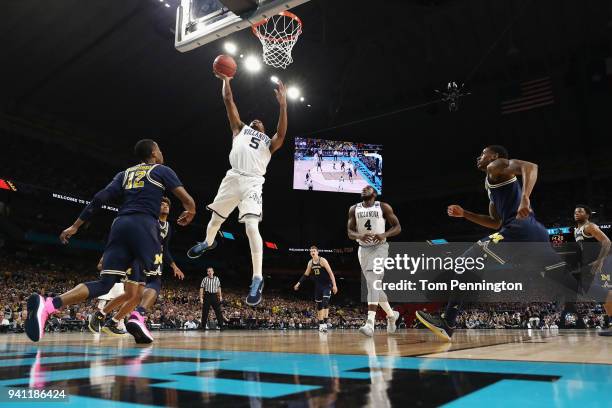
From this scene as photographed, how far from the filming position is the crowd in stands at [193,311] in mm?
13278

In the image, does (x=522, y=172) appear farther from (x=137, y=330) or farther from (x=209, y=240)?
(x=137, y=330)

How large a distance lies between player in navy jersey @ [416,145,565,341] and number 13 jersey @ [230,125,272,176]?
194cm

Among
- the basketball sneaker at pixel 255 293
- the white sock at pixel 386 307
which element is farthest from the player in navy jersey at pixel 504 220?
the white sock at pixel 386 307

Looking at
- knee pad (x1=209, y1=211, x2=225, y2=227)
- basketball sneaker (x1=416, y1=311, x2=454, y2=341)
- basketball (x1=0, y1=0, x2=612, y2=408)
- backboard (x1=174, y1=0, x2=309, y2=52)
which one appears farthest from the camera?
backboard (x1=174, y1=0, x2=309, y2=52)

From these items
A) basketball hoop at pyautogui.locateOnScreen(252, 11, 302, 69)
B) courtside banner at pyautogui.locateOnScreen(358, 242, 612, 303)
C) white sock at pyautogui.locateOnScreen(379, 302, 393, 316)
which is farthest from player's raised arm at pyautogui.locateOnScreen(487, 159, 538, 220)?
basketball hoop at pyautogui.locateOnScreen(252, 11, 302, 69)

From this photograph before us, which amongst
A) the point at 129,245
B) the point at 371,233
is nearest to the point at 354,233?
the point at 371,233

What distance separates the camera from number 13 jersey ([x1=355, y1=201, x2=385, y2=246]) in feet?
21.6

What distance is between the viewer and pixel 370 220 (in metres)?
6.61

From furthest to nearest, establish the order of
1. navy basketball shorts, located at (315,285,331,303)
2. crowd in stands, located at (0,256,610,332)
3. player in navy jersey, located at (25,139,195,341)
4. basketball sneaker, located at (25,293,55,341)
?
crowd in stands, located at (0,256,610,332) < navy basketball shorts, located at (315,285,331,303) < player in navy jersey, located at (25,139,195,341) < basketball sneaker, located at (25,293,55,341)

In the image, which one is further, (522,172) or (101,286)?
(522,172)

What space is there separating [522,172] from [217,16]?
4.33m

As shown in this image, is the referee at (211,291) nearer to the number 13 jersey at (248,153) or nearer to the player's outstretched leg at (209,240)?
the player's outstretched leg at (209,240)

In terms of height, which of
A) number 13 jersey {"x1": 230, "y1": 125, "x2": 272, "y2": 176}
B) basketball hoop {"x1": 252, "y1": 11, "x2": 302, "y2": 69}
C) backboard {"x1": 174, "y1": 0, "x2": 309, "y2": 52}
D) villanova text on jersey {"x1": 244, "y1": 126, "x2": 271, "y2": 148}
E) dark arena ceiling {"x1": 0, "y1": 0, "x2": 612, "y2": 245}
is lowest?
number 13 jersey {"x1": 230, "y1": 125, "x2": 272, "y2": 176}

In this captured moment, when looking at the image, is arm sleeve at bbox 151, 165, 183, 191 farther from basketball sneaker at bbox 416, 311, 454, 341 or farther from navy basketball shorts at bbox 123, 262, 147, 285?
basketball sneaker at bbox 416, 311, 454, 341
